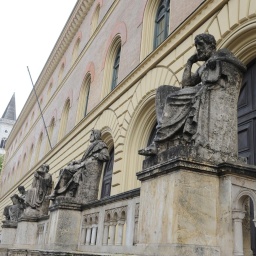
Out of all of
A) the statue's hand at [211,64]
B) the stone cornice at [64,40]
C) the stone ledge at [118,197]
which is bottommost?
the stone ledge at [118,197]

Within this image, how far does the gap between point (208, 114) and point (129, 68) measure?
8.63m

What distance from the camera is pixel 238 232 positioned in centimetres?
326

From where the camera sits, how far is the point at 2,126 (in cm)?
8119

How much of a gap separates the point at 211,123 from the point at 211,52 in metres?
1.06

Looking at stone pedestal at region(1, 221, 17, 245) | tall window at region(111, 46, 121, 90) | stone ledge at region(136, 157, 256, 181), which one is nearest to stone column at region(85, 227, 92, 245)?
stone ledge at region(136, 157, 256, 181)

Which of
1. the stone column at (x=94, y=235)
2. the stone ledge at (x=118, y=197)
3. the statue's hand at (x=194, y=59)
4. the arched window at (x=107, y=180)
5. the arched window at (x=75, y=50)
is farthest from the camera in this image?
the arched window at (x=75, y=50)

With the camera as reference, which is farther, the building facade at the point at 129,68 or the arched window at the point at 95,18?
the arched window at the point at 95,18

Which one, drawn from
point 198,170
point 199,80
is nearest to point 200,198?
point 198,170

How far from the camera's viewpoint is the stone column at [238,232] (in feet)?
10.5

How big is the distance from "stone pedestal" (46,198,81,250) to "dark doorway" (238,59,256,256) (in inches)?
136

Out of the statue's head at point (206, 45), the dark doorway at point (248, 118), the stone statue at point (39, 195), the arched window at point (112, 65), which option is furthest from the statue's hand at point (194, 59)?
the arched window at point (112, 65)

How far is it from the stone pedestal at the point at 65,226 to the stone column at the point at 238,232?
4.29 metres

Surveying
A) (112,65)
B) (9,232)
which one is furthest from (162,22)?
(9,232)

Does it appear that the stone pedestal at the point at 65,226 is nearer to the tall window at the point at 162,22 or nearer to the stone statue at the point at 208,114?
the stone statue at the point at 208,114
